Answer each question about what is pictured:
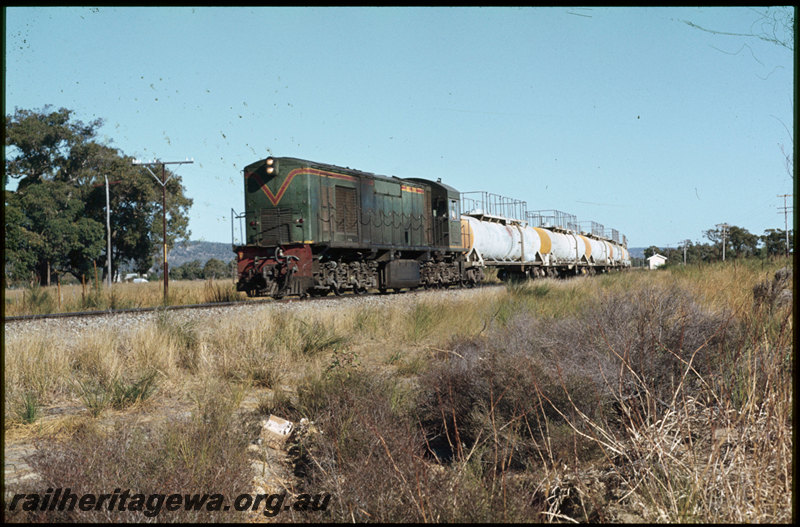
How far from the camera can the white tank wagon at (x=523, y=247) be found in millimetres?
24297

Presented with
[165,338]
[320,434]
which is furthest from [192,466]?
[165,338]

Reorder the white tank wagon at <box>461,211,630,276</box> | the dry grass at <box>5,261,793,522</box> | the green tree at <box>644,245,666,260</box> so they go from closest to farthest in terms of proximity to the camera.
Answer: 1. the dry grass at <box>5,261,793,522</box>
2. the white tank wagon at <box>461,211,630,276</box>
3. the green tree at <box>644,245,666,260</box>

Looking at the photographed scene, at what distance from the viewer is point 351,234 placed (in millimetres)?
17547

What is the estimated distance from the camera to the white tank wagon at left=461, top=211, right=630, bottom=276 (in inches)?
957

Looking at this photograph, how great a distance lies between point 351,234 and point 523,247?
1234cm

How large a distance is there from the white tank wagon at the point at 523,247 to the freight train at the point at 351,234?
0.09 meters

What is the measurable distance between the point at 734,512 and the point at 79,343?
7.81 m

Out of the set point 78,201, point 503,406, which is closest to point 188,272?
point 78,201

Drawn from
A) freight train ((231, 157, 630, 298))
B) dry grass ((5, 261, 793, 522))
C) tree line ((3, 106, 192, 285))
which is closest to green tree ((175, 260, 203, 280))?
tree line ((3, 106, 192, 285))

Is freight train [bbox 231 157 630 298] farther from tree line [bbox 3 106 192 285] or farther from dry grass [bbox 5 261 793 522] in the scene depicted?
tree line [bbox 3 106 192 285]

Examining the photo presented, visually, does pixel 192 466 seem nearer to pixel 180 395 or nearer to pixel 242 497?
pixel 242 497

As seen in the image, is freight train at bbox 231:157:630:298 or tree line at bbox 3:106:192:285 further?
tree line at bbox 3:106:192:285

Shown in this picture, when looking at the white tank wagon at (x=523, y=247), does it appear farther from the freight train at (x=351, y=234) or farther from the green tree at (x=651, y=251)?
→ the green tree at (x=651, y=251)

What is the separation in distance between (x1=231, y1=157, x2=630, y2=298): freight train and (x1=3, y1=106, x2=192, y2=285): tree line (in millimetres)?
31974
